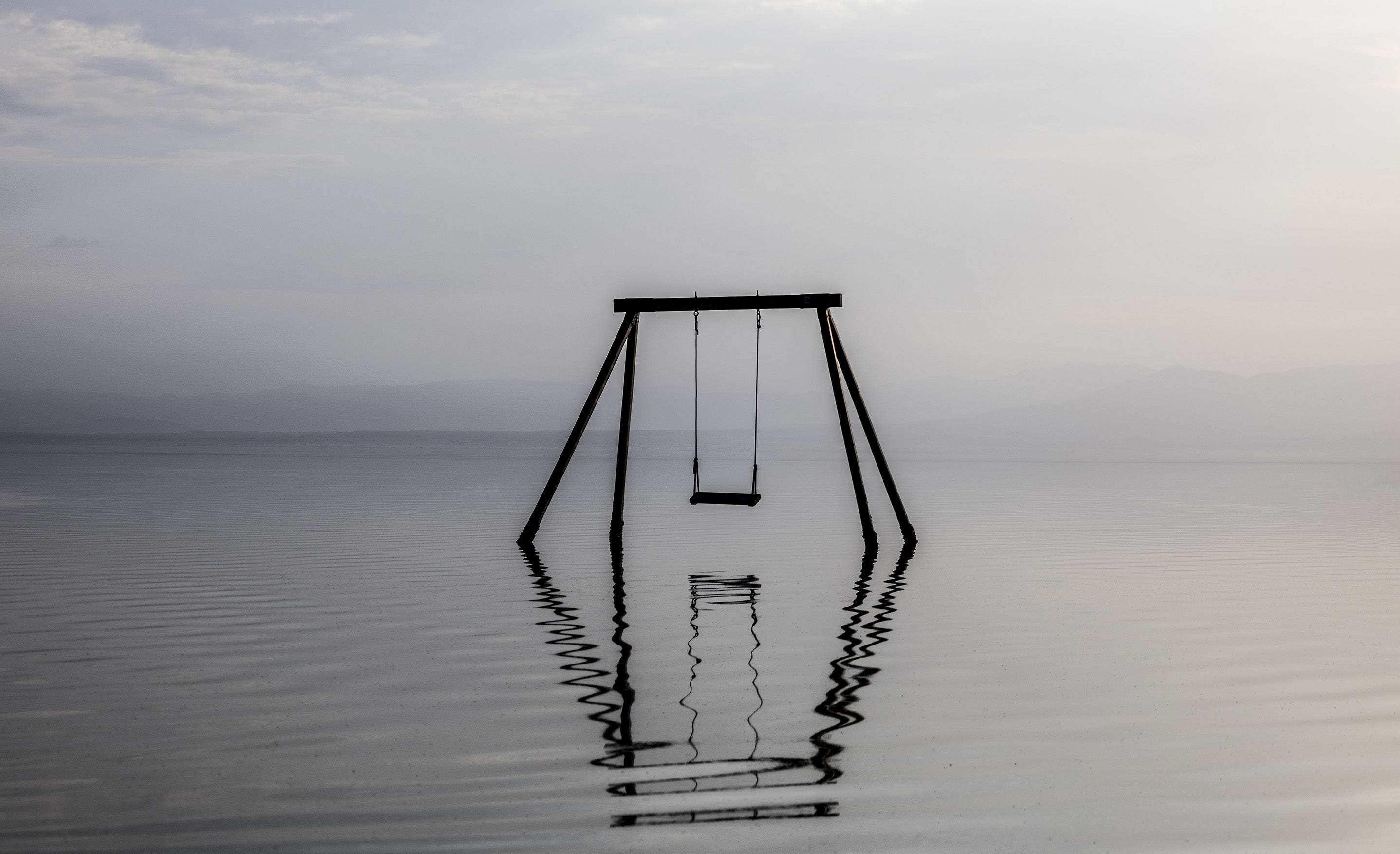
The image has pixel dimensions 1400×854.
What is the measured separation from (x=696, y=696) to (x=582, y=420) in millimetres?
12369

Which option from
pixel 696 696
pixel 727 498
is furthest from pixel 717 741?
pixel 727 498

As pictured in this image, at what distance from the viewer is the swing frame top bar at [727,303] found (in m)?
20.5

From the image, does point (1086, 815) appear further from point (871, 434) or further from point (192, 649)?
point (871, 434)

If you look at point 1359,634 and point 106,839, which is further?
point 1359,634

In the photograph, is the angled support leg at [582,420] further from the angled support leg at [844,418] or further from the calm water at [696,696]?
the angled support leg at [844,418]

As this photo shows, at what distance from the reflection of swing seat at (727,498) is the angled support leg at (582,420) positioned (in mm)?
2297

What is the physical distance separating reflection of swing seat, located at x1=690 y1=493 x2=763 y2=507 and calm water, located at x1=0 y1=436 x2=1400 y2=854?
1037mm

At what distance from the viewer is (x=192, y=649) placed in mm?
11469

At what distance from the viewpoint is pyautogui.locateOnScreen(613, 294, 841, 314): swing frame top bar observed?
808 inches

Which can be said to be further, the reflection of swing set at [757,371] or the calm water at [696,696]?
the reflection of swing set at [757,371]

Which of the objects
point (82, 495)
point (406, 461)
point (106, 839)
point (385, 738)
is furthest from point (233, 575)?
point (406, 461)

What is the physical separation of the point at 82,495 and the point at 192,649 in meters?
28.8

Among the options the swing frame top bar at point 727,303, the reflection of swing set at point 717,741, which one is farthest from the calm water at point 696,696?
the swing frame top bar at point 727,303

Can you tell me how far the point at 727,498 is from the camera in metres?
19.5
